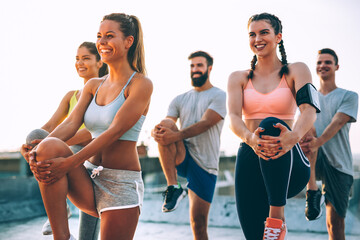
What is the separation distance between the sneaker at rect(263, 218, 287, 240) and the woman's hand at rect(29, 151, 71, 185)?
45.0 inches

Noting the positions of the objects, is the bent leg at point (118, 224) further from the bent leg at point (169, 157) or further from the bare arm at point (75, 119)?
the bent leg at point (169, 157)

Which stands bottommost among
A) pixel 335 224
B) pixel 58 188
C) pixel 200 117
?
pixel 335 224

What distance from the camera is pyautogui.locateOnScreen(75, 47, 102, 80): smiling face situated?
11.0 feet

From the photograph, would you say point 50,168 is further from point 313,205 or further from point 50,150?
point 313,205

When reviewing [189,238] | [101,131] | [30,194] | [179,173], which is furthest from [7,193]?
[101,131]

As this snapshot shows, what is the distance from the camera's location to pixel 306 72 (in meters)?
2.38

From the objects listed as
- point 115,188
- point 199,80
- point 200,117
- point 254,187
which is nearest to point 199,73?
point 199,80

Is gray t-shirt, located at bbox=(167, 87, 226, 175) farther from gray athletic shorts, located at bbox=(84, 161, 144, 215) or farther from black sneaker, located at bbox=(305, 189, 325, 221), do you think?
gray athletic shorts, located at bbox=(84, 161, 144, 215)

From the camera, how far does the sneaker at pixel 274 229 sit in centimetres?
207

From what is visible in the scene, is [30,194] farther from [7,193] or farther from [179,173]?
[179,173]

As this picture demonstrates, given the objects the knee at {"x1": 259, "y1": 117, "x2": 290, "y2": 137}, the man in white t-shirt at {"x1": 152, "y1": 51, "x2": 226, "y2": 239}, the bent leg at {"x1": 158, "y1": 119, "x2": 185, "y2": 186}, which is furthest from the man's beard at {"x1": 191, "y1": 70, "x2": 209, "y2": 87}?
the knee at {"x1": 259, "y1": 117, "x2": 290, "y2": 137}

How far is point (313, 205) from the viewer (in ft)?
11.1

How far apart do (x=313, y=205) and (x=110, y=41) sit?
2319mm

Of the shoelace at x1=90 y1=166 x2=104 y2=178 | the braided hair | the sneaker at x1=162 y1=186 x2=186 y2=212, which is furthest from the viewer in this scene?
the sneaker at x1=162 y1=186 x2=186 y2=212
